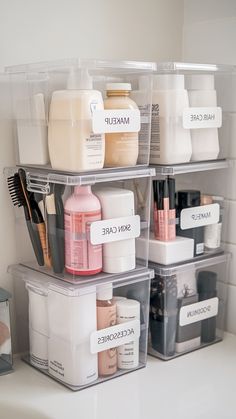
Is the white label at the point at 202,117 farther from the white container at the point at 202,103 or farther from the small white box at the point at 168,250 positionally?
the small white box at the point at 168,250

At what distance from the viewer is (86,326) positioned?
99 centimetres

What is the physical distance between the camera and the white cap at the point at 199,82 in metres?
1.11

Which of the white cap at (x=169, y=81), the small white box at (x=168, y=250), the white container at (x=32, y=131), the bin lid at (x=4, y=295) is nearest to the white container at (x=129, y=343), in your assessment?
the small white box at (x=168, y=250)

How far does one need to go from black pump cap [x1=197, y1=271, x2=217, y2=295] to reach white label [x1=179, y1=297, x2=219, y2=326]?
0.07 ft

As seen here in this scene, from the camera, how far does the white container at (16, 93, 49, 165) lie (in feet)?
3.26

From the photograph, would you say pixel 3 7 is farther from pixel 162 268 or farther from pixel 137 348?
pixel 137 348

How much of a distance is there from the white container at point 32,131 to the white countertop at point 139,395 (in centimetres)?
41

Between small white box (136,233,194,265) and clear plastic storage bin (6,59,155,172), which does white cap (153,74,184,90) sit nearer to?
clear plastic storage bin (6,59,155,172)

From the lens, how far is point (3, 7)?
40.6 inches

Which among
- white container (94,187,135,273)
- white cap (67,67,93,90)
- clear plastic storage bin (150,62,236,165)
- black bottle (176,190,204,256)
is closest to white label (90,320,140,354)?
white container (94,187,135,273)

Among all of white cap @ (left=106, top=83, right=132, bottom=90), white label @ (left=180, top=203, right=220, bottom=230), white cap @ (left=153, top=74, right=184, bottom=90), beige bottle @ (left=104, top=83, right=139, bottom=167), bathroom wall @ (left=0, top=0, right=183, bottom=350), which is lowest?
white label @ (left=180, top=203, right=220, bottom=230)

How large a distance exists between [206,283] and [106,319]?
269mm

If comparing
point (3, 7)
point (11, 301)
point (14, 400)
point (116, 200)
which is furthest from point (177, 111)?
point (14, 400)

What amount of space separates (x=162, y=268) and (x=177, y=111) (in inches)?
12.1
